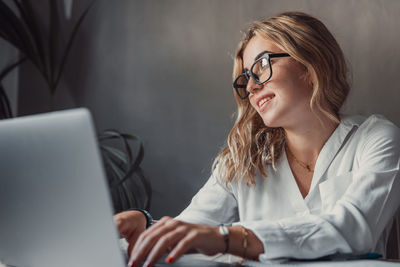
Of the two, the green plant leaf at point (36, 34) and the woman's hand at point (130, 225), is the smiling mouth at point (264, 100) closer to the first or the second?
the woman's hand at point (130, 225)

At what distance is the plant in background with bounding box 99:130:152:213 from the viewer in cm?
248

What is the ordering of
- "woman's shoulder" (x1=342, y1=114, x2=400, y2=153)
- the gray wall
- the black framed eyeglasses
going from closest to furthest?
"woman's shoulder" (x1=342, y1=114, x2=400, y2=153)
the black framed eyeglasses
the gray wall

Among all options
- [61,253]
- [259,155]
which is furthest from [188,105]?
[61,253]

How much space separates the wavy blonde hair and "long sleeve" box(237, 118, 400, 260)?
0.25 metres

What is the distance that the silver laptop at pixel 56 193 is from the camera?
0.64 meters

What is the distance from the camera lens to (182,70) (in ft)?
8.37

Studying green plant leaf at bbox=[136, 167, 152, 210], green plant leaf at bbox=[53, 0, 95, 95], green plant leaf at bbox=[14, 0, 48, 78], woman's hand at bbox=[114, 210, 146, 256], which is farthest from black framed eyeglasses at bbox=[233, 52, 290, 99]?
green plant leaf at bbox=[14, 0, 48, 78]

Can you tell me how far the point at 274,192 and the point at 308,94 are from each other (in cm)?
38

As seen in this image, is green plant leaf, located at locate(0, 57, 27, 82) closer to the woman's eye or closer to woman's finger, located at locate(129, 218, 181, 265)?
the woman's eye

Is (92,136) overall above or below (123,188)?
above

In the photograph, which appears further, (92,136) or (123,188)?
(123,188)

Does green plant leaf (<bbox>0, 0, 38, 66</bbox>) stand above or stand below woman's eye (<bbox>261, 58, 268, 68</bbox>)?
above

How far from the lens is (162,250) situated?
0.83 m

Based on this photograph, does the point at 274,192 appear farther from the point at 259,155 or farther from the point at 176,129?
the point at 176,129
